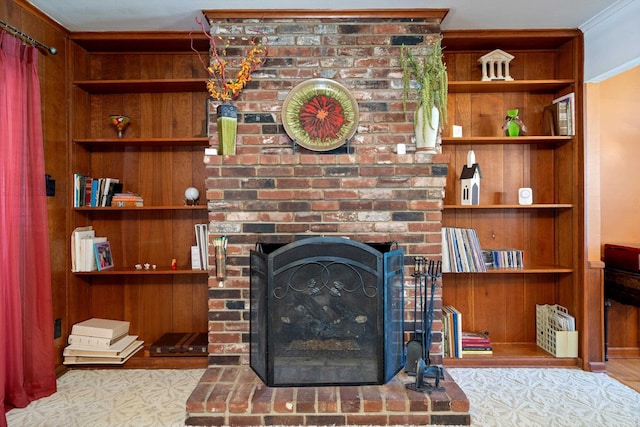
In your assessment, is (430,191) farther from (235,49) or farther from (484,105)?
(235,49)

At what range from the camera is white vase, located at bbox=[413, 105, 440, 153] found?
2301 millimetres

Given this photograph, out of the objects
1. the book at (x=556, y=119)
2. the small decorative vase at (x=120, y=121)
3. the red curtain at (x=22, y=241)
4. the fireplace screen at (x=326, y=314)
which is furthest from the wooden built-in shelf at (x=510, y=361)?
the small decorative vase at (x=120, y=121)

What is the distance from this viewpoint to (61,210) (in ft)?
8.68

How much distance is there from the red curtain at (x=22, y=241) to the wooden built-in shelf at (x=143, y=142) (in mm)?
484

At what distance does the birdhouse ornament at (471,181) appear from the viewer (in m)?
2.74

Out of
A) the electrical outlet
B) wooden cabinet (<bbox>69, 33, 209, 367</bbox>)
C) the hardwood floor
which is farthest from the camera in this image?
wooden cabinet (<bbox>69, 33, 209, 367</bbox>)

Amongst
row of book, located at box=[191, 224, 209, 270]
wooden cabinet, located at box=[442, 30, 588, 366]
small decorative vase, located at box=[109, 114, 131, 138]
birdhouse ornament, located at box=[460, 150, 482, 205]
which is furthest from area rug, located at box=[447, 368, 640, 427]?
small decorative vase, located at box=[109, 114, 131, 138]

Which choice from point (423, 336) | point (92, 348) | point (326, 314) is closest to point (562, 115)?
point (423, 336)

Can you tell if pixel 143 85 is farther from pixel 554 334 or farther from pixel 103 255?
pixel 554 334

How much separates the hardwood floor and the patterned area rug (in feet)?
0.30

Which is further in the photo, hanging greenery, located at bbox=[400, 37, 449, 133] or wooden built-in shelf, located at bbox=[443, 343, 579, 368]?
wooden built-in shelf, located at bbox=[443, 343, 579, 368]

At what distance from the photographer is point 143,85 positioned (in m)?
2.80

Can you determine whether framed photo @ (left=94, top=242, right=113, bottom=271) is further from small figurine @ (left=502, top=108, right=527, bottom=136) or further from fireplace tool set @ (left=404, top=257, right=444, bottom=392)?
small figurine @ (left=502, top=108, right=527, bottom=136)

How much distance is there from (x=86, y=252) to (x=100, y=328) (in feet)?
1.73
